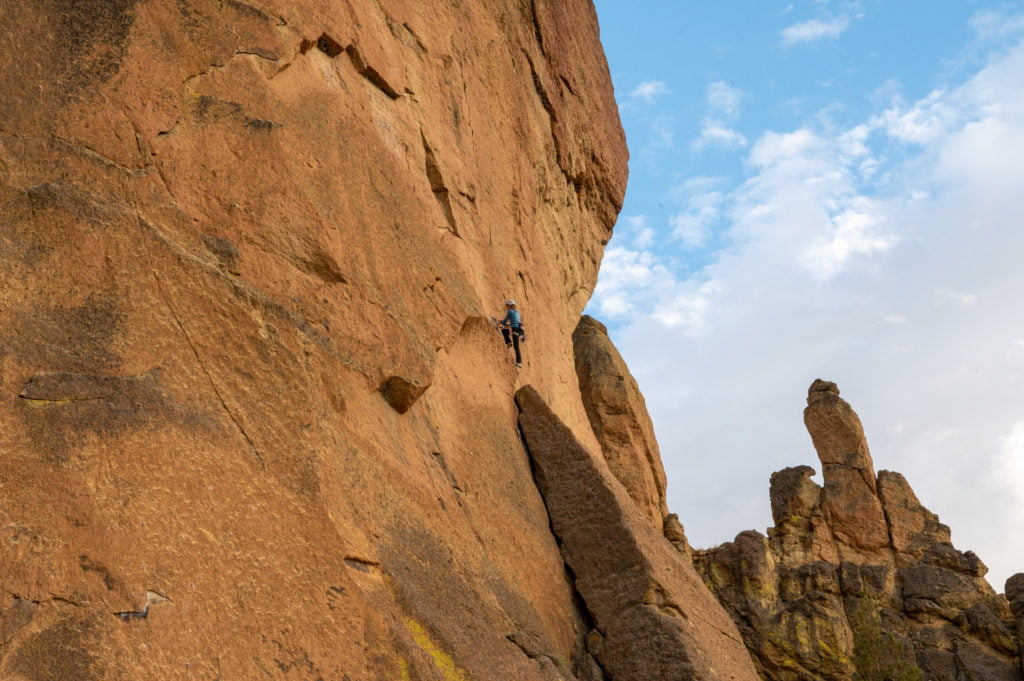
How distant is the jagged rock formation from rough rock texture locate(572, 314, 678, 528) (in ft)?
9.46

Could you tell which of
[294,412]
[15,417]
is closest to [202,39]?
[294,412]

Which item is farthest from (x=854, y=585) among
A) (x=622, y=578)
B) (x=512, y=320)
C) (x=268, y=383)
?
(x=268, y=383)

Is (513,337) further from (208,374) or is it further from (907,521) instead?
(907,521)

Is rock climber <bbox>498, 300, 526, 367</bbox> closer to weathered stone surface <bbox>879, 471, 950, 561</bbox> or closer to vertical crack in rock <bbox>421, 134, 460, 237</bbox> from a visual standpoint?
vertical crack in rock <bbox>421, 134, 460, 237</bbox>

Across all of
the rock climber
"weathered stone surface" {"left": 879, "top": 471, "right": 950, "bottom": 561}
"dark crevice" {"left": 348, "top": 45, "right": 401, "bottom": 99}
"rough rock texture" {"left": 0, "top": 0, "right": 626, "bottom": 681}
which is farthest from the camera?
"weathered stone surface" {"left": 879, "top": 471, "right": 950, "bottom": 561}

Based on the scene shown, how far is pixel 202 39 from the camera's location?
36.5 ft

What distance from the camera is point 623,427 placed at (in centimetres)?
3378

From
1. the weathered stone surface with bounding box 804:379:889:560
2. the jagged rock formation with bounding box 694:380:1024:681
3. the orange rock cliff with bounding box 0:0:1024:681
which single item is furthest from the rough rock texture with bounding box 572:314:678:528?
the orange rock cliff with bounding box 0:0:1024:681

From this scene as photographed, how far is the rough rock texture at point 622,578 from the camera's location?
13.4m

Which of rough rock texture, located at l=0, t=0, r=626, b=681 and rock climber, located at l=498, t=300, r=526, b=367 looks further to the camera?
rock climber, located at l=498, t=300, r=526, b=367

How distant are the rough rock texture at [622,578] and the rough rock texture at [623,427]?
16697 millimetres

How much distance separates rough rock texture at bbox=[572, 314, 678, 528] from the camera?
1298 inches

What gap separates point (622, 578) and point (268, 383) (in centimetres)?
687

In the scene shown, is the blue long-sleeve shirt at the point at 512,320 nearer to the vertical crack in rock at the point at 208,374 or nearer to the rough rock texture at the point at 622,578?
the rough rock texture at the point at 622,578
